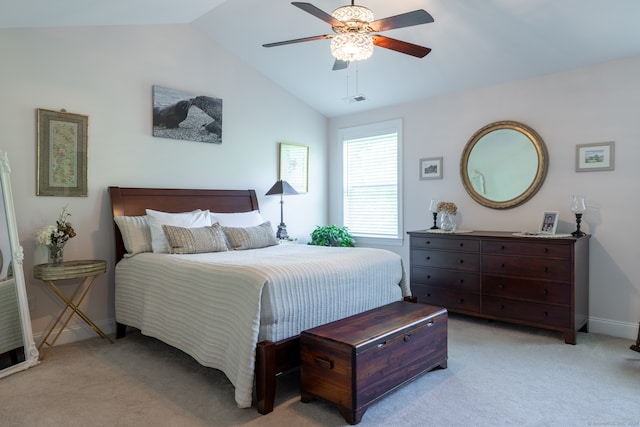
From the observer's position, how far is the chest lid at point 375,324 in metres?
2.35

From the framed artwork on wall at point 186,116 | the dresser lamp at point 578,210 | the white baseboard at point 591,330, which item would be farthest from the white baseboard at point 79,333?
the dresser lamp at point 578,210

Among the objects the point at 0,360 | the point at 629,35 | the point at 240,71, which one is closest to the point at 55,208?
the point at 0,360

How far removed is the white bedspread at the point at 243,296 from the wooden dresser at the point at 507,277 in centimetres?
95

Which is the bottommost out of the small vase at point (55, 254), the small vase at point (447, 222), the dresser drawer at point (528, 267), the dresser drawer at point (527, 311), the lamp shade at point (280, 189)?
the dresser drawer at point (527, 311)

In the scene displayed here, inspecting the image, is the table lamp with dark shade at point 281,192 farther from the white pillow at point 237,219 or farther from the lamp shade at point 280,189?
the white pillow at point 237,219

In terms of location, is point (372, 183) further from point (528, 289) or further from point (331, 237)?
point (528, 289)

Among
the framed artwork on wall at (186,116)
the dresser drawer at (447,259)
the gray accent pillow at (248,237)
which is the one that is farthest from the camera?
the framed artwork on wall at (186,116)

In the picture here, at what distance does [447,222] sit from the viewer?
470cm

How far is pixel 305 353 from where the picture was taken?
8.03 ft

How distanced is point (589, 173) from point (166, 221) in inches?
155

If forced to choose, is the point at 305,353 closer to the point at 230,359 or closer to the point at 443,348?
the point at 230,359

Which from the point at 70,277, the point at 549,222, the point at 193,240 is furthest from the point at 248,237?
the point at 549,222

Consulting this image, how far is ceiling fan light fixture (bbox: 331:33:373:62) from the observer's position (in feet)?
8.86

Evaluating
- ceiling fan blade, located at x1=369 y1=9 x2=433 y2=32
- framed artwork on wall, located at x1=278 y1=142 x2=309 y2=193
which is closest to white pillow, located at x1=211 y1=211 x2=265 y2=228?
framed artwork on wall, located at x1=278 y1=142 x2=309 y2=193
